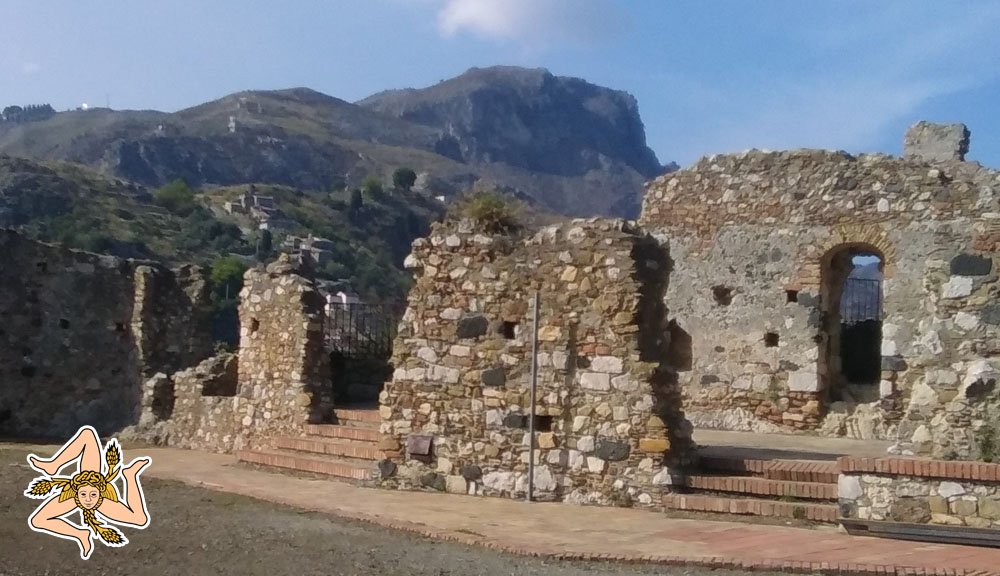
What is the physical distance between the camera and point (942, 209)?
1208 centimetres

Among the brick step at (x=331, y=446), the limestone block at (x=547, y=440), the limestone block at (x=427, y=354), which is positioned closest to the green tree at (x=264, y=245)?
the brick step at (x=331, y=446)

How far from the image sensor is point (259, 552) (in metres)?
6.37

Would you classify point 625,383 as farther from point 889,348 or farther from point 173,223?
point 173,223

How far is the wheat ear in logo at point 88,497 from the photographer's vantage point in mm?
5836

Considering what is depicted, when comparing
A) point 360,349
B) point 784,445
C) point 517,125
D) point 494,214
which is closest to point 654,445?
point 494,214

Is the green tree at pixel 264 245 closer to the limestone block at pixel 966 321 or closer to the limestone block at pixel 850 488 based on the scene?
the limestone block at pixel 966 321

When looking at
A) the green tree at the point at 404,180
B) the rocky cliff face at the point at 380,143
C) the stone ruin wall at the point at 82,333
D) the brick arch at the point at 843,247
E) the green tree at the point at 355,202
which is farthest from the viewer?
the rocky cliff face at the point at 380,143

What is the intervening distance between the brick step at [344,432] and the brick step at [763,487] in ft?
13.1

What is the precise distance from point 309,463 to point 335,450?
446mm

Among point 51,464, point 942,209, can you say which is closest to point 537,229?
point 51,464

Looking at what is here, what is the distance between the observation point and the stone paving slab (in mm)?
6016

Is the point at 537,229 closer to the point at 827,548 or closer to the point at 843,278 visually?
the point at 827,548

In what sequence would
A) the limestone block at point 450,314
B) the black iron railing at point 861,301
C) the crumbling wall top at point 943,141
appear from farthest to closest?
the black iron railing at point 861,301 < the crumbling wall top at point 943,141 < the limestone block at point 450,314

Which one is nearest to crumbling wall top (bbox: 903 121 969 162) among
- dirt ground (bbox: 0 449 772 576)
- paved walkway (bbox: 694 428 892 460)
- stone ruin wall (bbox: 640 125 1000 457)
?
stone ruin wall (bbox: 640 125 1000 457)
